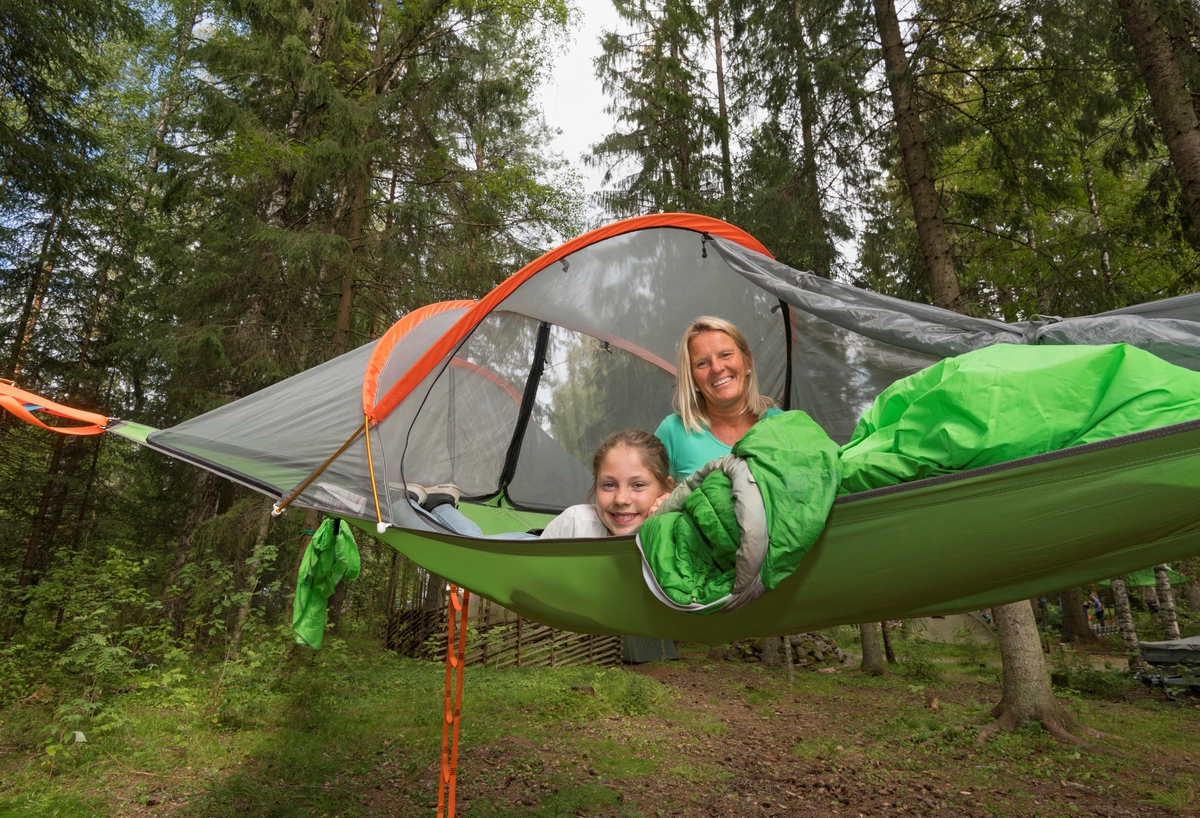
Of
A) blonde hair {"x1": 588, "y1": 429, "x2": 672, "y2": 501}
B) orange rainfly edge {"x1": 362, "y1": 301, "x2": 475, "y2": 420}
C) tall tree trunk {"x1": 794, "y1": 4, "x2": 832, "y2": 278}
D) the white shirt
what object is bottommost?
the white shirt

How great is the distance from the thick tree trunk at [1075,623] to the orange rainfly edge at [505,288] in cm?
963

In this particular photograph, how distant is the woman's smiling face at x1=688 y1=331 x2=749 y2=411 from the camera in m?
2.06

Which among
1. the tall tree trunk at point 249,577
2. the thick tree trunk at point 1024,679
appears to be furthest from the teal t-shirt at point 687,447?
the tall tree trunk at point 249,577

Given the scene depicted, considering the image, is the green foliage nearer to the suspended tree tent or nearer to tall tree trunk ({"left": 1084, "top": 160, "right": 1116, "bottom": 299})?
tall tree trunk ({"left": 1084, "top": 160, "right": 1116, "bottom": 299})

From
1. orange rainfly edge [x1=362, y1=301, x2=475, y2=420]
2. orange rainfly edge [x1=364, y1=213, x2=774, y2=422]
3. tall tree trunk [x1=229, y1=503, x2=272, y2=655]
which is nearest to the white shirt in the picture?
orange rainfly edge [x1=364, y1=213, x2=774, y2=422]

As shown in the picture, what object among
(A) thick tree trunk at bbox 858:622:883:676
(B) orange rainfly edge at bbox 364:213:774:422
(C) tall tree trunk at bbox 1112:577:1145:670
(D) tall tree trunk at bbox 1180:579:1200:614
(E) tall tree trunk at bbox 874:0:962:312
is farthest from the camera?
(D) tall tree trunk at bbox 1180:579:1200:614

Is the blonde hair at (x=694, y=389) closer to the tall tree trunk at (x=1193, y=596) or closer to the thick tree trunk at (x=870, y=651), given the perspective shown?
the thick tree trunk at (x=870, y=651)

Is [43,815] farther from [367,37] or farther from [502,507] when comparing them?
[367,37]

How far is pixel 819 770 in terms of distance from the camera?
12.8 ft

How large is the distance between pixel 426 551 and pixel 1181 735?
215 inches

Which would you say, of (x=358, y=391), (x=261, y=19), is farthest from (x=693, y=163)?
(x=358, y=391)

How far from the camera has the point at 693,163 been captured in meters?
8.25

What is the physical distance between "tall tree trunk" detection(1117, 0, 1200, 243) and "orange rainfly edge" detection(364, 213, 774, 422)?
87.1 inches

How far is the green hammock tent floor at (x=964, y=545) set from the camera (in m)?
1.09
